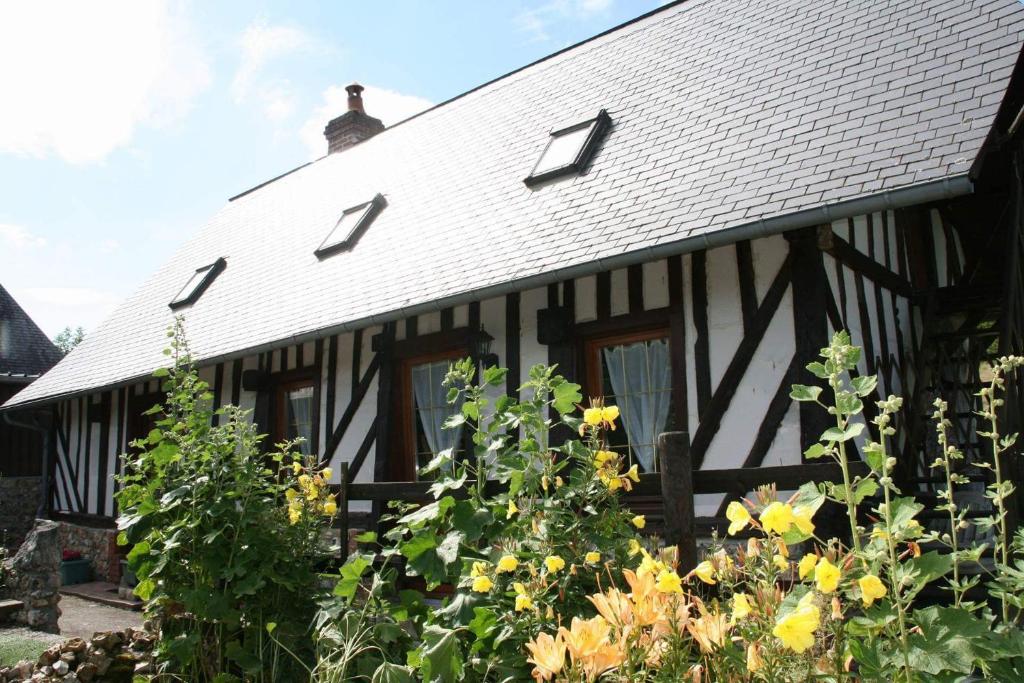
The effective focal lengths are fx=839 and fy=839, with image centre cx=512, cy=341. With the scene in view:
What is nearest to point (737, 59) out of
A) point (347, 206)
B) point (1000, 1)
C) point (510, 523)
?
point (1000, 1)

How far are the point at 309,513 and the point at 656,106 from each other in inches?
186

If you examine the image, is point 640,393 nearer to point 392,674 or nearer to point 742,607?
point 392,674

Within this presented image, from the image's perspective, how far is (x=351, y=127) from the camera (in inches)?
519

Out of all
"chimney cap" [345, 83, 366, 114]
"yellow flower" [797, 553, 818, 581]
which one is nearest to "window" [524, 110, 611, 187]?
"yellow flower" [797, 553, 818, 581]

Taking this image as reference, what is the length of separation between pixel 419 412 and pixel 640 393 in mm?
2092

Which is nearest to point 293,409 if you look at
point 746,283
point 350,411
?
point 350,411

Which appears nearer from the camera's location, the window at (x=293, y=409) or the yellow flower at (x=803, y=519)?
the yellow flower at (x=803, y=519)

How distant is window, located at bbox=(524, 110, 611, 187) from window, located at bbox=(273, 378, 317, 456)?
2.89 m

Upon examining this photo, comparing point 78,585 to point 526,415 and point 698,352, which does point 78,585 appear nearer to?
point 698,352

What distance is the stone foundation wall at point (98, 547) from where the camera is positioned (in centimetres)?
952

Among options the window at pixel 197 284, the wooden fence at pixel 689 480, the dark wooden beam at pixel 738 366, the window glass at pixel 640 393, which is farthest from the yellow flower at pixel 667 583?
the window at pixel 197 284

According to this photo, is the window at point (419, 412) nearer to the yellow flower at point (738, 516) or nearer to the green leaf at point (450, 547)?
the green leaf at point (450, 547)

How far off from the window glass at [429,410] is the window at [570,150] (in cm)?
174

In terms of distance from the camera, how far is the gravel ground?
6.67 metres
